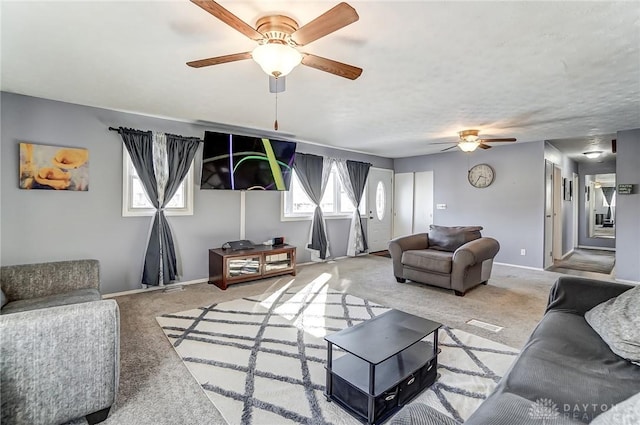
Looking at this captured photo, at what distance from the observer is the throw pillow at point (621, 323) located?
148 centimetres

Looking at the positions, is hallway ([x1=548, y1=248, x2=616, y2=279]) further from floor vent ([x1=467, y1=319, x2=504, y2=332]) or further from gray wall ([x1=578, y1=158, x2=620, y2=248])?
floor vent ([x1=467, y1=319, x2=504, y2=332])

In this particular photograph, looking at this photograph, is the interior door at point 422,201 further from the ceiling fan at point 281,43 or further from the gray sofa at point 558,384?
the ceiling fan at point 281,43

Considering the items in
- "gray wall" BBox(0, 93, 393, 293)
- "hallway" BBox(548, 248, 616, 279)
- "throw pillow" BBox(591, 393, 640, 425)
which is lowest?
"hallway" BBox(548, 248, 616, 279)

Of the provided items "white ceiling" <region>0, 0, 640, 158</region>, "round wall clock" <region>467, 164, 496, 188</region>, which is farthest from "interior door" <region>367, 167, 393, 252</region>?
"white ceiling" <region>0, 0, 640, 158</region>

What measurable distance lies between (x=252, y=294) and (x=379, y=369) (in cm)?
236

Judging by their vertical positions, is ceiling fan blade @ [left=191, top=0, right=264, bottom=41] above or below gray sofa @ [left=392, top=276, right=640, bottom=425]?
above

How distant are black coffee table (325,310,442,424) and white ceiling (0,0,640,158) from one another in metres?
1.99

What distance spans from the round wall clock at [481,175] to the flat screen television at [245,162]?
12.4 feet

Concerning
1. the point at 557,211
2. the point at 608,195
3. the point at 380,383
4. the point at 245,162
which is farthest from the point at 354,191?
the point at 608,195

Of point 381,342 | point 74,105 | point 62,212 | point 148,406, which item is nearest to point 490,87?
point 381,342

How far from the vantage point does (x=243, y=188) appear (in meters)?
4.57

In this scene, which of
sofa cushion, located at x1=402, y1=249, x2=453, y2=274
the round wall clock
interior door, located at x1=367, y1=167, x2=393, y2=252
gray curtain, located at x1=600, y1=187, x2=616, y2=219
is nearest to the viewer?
sofa cushion, located at x1=402, y1=249, x2=453, y2=274

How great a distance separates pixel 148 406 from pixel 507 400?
6.26 feet

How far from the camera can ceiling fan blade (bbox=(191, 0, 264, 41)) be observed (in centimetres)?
136
